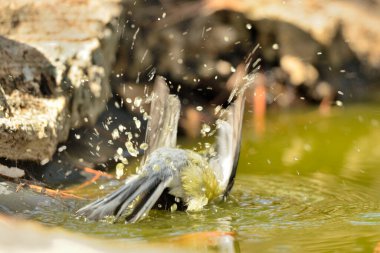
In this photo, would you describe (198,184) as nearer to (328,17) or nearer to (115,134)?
(115,134)

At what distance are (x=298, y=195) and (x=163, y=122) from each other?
760 millimetres

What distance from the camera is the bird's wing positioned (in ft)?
13.5

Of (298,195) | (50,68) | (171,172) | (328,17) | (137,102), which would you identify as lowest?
(298,195)

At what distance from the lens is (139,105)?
5238 millimetres

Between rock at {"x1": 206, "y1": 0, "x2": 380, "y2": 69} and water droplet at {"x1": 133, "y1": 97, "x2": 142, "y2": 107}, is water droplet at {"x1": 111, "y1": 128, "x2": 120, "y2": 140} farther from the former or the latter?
rock at {"x1": 206, "y1": 0, "x2": 380, "y2": 69}

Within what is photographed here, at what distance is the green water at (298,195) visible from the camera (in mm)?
3178

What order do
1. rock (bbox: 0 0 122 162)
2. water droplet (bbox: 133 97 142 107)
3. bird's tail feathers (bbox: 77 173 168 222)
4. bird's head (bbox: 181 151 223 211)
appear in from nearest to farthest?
bird's tail feathers (bbox: 77 173 168 222)
bird's head (bbox: 181 151 223 211)
rock (bbox: 0 0 122 162)
water droplet (bbox: 133 97 142 107)

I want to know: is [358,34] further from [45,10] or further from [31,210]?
[31,210]

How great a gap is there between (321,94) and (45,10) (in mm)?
2284

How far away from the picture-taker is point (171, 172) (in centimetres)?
368

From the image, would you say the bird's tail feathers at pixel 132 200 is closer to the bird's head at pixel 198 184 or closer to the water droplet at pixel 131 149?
the bird's head at pixel 198 184

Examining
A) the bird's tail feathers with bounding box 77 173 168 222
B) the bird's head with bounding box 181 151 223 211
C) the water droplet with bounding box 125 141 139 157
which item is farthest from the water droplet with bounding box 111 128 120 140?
the bird's tail feathers with bounding box 77 173 168 222

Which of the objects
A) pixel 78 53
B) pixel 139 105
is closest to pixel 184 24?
pixel 139 105

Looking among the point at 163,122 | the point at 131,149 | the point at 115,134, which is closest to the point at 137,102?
the point at 115,134
